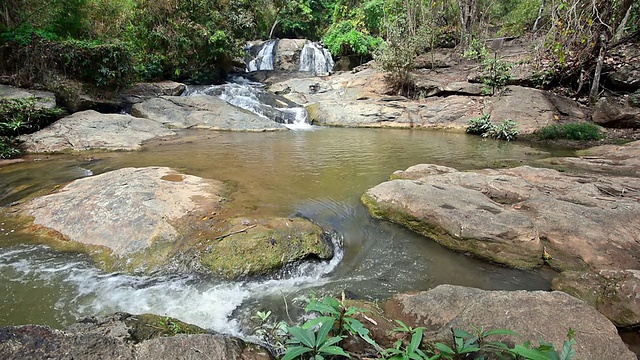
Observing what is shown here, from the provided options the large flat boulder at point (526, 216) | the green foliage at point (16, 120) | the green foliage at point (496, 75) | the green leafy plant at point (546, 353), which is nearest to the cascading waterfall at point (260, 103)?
the green foliage at point (16, 120)

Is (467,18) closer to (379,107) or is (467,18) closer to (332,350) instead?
(379,107)

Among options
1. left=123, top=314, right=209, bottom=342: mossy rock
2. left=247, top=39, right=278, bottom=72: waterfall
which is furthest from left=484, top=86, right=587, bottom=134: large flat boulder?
left=247, top=39, right=278, bottom=72: waterfall

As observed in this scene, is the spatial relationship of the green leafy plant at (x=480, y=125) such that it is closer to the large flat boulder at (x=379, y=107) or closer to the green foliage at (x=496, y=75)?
the large flat boulder at (x=379, y=107)

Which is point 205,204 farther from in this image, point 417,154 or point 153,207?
point 417,154

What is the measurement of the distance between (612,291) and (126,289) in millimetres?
3746

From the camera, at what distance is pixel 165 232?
308 cm

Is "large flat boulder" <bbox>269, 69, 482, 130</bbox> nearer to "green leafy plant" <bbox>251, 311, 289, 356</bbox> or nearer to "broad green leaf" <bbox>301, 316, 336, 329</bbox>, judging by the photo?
"green leafy plant" <bbox>251, 311, 289, 356</bbox>

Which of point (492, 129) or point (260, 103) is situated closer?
point (492, 129)

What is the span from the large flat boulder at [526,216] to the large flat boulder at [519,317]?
122 centimetres

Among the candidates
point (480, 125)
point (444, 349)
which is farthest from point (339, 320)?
point (480, 125)

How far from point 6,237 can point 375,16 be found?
73.1 ft

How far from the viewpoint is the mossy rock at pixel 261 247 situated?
110 inches

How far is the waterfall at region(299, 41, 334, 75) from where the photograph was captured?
66.5 ft

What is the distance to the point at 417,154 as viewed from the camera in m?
7.57
